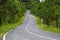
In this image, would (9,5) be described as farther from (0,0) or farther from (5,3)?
(0,0)

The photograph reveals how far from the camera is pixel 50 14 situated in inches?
1654

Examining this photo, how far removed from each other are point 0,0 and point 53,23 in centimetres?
1808

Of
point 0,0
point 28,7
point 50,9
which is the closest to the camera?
point 0,0

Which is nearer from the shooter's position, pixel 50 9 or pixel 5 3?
pixel 5 3

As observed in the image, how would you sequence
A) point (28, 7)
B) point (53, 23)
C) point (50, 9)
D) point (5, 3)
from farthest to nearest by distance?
point (28, 7) → point (53, 23) → point (50, 9) → point (5, 3)

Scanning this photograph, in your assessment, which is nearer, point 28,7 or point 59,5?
point 59,5

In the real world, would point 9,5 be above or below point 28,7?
above

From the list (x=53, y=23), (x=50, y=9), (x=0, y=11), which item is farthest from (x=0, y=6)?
(x=53, y=23)

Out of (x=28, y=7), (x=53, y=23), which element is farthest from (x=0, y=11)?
(x=28, y=7)

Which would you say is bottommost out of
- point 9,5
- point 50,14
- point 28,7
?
point 28,7

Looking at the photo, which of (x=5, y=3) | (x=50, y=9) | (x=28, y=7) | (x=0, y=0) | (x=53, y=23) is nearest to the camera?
(x=0, y=0)

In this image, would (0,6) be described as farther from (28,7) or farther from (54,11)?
(28,7)

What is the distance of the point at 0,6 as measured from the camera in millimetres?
37312

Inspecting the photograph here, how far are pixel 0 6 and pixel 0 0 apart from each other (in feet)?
7.21
